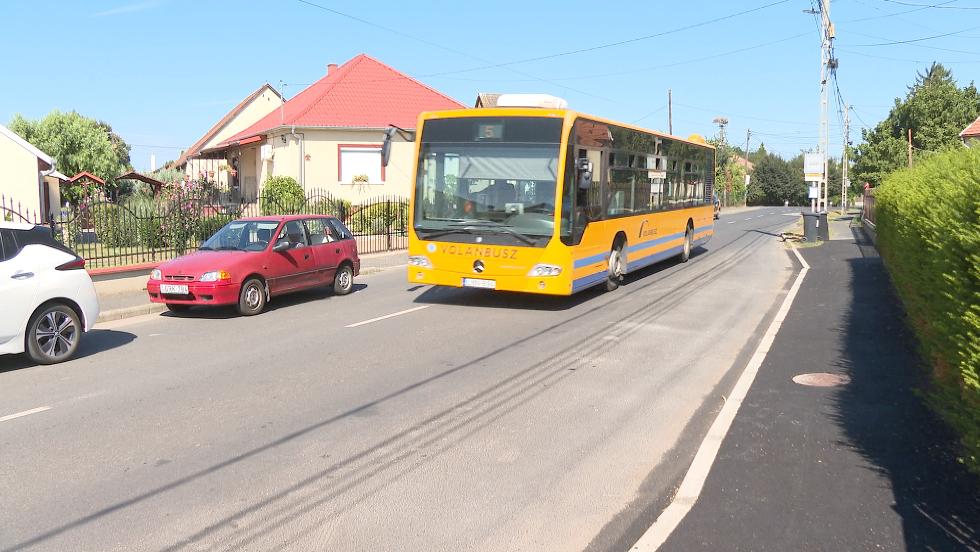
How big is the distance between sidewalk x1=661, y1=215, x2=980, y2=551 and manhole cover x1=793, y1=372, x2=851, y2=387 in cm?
10

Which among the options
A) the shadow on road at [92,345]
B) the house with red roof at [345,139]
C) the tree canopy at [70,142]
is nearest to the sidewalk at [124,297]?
the shadow on road at [92,345]

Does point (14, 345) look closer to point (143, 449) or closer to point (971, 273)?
point (143, 449)

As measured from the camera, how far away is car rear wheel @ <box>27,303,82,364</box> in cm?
874

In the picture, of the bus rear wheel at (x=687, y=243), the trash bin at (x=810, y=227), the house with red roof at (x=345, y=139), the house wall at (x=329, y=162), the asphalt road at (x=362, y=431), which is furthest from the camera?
the house with red roof at (x=345, y=139)

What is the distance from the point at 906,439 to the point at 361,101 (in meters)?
31.8

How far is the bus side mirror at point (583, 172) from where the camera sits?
40.7ft

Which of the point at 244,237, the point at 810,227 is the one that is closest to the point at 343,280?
the point at 244,237

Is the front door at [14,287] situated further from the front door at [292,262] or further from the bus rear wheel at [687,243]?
the bus rear wheel at [687,243]

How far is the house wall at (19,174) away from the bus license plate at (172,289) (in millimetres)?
23529

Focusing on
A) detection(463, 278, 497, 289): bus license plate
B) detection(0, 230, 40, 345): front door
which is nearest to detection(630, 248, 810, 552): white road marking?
detection(463, 278, 497, 289): bus license plate

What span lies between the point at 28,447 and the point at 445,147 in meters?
8.17

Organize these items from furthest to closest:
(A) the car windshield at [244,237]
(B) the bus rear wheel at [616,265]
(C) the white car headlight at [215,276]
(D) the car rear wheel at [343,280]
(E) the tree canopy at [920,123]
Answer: (E) the tree canopy at [920,123]
(D) the car rear wheel at [343,280]
(B) the bus rear wheel at [616,265]
(A) the car windshield at [244,237]
(C) the white car headlight at [215,276]

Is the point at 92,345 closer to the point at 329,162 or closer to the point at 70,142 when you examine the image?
the point at 329,162

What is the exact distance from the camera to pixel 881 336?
32.7 feet
